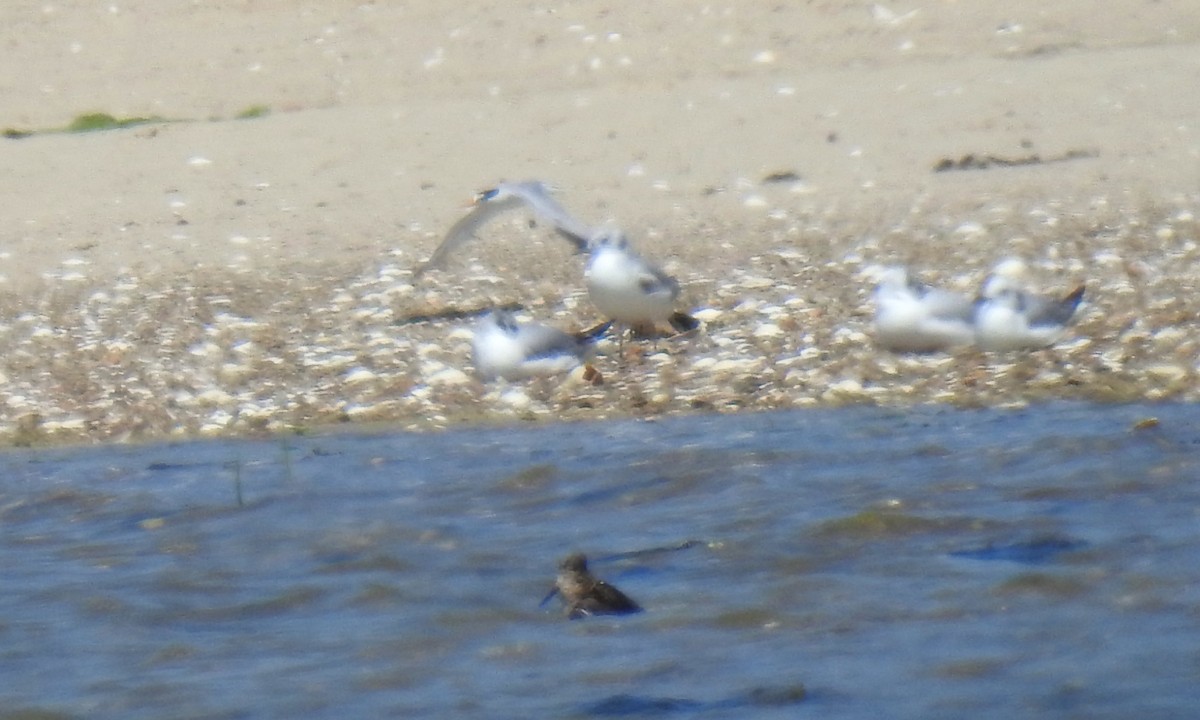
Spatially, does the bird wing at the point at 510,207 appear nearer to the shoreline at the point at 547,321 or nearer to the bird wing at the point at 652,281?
the shoreline at the point at 547,321

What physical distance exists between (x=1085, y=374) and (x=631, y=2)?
26.5 feet

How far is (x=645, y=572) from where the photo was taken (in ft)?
16.3

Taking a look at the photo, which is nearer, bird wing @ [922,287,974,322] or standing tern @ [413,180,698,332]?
bird wing @ [922,287,974,322]

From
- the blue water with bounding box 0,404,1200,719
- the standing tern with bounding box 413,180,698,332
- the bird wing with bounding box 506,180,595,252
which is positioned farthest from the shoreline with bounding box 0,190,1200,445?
the blue water with bounding box 0,404,1200,719

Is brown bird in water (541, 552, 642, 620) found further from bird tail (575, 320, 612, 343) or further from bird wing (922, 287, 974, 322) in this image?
bird tail (575, 320, 612, 343)

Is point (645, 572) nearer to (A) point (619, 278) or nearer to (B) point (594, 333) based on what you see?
(A) point (619, 278)

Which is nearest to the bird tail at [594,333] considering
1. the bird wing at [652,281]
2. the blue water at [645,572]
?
the bird wing at [652,281]

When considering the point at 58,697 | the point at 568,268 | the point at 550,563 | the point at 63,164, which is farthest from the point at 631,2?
the point at 58,697

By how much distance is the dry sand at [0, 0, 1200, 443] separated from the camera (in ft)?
24.7

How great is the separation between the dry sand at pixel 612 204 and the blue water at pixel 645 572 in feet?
2.26

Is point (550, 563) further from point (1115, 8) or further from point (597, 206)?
point (1115, 8)

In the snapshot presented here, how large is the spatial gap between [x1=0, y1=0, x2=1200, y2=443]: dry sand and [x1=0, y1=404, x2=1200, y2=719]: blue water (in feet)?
2.26

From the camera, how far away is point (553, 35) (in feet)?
45.8

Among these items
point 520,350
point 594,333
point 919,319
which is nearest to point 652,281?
point 594,333
